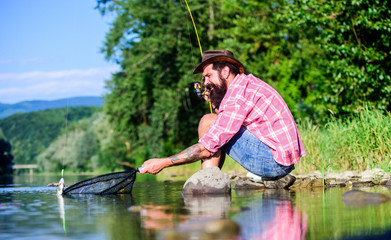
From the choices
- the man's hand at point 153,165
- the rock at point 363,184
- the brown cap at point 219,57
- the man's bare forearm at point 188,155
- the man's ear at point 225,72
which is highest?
the brown cap at point 219,57

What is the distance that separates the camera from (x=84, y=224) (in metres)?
3.39

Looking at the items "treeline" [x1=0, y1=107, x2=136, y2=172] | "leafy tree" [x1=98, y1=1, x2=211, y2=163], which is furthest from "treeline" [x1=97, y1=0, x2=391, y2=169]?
"treeline" [x1=0, y1=107, x2=136, y2=172]

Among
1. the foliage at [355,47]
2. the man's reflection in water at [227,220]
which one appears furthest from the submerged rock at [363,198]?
the foliage at [355,47]

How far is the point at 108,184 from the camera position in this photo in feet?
20.4

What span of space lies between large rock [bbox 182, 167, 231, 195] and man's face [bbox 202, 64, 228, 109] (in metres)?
0.82

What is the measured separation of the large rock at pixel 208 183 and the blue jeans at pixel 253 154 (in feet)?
1.48

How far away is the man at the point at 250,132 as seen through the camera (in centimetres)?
476

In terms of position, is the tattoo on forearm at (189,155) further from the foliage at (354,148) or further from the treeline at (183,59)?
the treeline at (183,59)

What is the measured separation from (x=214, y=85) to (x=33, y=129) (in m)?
142

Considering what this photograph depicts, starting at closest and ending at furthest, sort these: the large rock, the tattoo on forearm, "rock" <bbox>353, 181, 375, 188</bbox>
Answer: the tattoo on forearm < the large rock < "rock" <bbox>353, 181, 375, 188</bbox>

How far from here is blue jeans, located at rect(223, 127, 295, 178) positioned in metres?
4.97

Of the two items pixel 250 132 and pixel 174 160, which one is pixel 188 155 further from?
pixel 250 132

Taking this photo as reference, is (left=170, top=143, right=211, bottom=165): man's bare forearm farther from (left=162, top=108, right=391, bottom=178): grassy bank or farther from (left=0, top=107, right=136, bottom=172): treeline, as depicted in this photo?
(left=162, top=108, right=391, bottom=178): grassy bank

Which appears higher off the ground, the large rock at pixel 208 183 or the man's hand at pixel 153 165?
the man's hand at pixel 153 165
